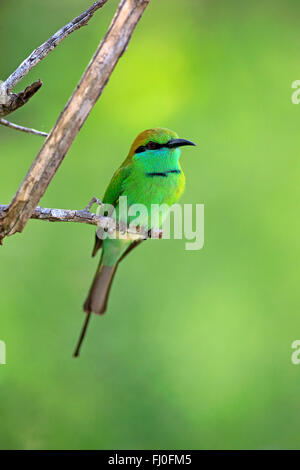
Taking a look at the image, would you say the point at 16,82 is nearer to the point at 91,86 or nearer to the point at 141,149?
A: the point at 91,86

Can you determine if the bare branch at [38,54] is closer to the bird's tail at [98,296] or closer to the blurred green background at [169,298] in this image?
the bird's tail at [98,296]

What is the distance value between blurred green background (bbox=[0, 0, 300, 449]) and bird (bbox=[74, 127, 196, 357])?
2.37ft

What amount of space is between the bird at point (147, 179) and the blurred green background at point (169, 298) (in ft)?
2.37

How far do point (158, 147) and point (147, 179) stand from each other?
12 cm

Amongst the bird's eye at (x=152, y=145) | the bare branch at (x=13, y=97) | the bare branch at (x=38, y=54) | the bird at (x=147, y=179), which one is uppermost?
the bird's eye at (x=152, y=145)

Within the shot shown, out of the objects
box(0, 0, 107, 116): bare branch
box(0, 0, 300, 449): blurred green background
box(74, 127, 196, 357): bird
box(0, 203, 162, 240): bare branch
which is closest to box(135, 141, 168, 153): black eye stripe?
box(74, 127, 196, 357): bird

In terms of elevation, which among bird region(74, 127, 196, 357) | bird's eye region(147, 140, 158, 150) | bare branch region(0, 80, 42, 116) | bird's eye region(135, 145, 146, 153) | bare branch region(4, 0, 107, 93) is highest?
bird's eye region(135, 145, 146, 153)

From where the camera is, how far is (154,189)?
216cm

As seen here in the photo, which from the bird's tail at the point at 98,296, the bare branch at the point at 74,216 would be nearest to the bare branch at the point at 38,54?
the bare branch at the point at 74,216

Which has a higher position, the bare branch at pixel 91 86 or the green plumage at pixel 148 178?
the green plumage at pixel 148 178

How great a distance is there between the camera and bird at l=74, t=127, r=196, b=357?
83.0 inches

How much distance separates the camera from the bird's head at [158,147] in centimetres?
210

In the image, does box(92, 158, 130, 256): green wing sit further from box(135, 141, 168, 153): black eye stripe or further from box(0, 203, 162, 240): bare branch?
box(0, 203, 162, 240): bare branch

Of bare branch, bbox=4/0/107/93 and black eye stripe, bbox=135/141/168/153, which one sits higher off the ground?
black eye stripe, bbox=135/141/168/153
